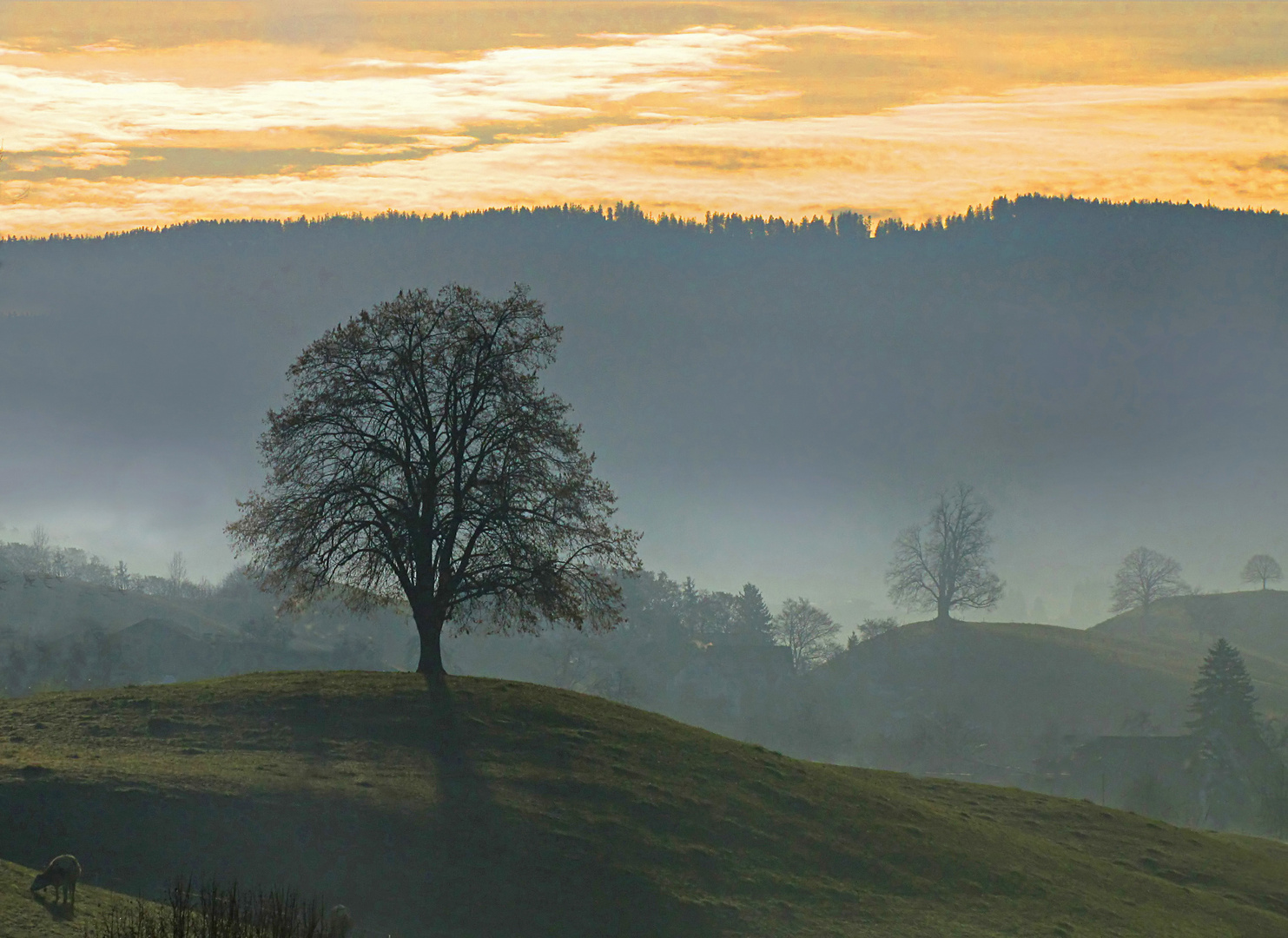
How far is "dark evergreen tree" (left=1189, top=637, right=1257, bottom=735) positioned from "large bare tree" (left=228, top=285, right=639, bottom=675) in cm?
10299

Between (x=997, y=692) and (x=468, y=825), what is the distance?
139 m

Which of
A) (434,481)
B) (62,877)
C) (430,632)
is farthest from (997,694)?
(62,877)

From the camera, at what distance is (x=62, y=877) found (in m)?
26.8

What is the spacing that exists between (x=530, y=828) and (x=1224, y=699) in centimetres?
11519

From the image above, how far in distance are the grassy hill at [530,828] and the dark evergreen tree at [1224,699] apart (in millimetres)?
84400

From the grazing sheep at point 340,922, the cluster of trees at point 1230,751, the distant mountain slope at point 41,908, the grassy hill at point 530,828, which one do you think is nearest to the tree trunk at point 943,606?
the cluster of trees at point 1230,751

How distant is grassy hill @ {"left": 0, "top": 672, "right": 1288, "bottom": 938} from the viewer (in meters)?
→ 33.5

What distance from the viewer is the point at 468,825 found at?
3725 centimetres

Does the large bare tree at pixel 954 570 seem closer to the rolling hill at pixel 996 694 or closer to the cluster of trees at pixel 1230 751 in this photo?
the rolling hill at pixel 996 694

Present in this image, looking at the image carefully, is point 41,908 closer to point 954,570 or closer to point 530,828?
point 530,828

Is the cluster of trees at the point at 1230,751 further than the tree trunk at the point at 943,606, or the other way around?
the tree trunk at the point at 943,606

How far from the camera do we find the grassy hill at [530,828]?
3347 centimetres

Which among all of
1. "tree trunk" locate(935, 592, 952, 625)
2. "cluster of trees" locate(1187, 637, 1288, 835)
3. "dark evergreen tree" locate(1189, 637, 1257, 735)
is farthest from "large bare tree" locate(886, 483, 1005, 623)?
"cluster of trees" locate(1187, 637, 1288, 835)

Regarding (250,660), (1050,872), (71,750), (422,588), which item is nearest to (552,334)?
(422,588)
